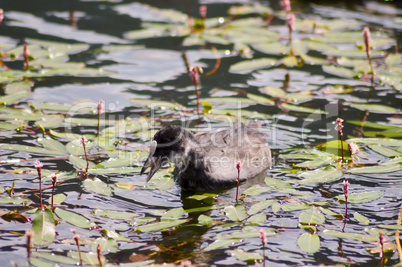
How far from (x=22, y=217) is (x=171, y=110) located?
2927 millimetres

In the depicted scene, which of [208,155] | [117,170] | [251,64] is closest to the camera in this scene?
[117,170]

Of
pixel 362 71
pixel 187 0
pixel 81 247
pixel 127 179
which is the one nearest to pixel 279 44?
pixel 362 71

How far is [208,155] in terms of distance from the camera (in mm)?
5758

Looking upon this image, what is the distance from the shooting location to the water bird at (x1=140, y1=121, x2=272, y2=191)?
548cm

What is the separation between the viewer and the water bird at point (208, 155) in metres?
5.48

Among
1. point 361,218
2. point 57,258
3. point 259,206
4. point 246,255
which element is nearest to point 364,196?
point 361,218

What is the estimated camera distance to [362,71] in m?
8.29

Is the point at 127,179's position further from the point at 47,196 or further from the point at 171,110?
the point at 171,110

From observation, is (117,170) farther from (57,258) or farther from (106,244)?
(57,258)

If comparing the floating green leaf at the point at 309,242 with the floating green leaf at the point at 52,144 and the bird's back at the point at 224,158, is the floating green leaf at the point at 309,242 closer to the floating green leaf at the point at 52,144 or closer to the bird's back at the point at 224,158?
the bird's back at the point at 224,158

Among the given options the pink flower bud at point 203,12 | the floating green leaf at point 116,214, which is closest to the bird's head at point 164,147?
the floating green leaf at point 116,214

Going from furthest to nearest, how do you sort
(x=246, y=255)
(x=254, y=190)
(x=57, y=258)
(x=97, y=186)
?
(x=254, y=190) → (x=97, y=186) → (x=246, y=255) → (x=57, y=258)

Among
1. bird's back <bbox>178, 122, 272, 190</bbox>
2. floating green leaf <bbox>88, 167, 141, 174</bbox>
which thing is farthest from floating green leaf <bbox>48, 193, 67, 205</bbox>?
bird's back <bbox>178, 122, 272, 190</bbox>

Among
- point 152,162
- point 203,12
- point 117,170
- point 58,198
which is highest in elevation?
point 203,12
